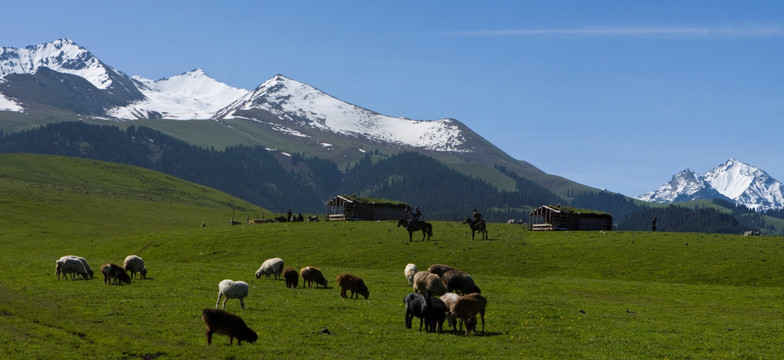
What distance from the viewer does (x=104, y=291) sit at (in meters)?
37.8

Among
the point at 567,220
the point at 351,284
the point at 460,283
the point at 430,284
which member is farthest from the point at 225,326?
the point at 567,220

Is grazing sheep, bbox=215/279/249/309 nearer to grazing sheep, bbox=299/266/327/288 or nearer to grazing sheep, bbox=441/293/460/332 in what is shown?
grazing sheep, bbox=441/293/460/332

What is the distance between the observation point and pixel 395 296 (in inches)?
1593

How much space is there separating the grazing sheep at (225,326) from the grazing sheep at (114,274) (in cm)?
1777

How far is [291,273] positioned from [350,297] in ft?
18.2

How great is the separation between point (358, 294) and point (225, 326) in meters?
15.2

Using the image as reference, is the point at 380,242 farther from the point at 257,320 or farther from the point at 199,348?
the point at 199,348

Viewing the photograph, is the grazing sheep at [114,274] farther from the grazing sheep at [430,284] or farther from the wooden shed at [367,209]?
the wooden shed at [367,209]

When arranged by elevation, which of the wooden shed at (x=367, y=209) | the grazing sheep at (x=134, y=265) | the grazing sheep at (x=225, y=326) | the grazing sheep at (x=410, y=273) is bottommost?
the grazing sheep at (x=225, y=326)

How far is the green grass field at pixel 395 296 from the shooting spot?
26609 mm

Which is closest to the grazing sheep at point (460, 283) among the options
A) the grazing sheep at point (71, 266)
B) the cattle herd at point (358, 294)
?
the cattle herd at point (358, 294)

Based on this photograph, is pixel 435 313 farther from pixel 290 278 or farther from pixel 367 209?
pixel 367 209

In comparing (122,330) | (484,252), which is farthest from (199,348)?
(484,252)

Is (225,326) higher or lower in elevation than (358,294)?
lower
